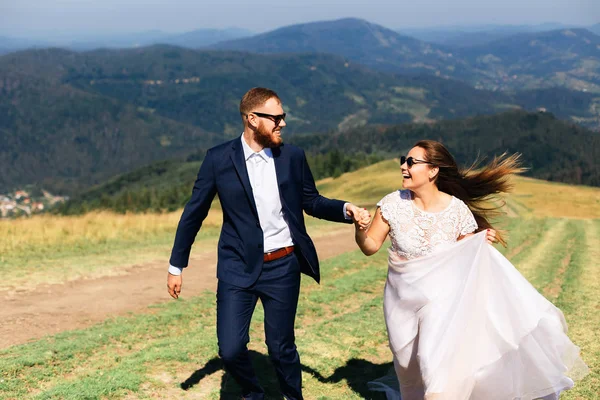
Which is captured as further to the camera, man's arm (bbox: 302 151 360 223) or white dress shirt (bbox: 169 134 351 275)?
man's arm (bbox: 302 151 360 223)

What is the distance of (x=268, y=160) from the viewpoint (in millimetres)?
4875

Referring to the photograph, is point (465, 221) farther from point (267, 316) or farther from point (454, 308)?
point (267, 316)

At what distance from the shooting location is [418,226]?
480 cm

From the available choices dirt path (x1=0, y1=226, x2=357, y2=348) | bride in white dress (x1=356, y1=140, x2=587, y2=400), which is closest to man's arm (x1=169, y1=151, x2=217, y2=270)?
bride in white dress (x1=356, y1=140, x2=587, y2=400)

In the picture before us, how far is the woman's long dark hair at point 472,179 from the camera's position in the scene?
16.3ft

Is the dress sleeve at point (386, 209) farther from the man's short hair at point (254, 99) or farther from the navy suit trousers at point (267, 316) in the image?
the man's short hair at point (254, 99)

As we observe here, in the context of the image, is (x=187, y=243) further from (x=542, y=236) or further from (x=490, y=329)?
(x=542, y=236)

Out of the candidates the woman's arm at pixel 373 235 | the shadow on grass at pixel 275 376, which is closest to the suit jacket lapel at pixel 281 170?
the woman's arm at pixel 373 235

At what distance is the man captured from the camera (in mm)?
4770

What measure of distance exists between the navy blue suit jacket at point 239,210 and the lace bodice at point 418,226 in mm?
450

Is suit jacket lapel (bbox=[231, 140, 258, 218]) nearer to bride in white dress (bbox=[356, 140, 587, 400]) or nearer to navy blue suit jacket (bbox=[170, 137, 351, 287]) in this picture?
navy blue suit jacket (bbox=[170, 137, 351, 287])

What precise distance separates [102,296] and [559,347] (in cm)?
797

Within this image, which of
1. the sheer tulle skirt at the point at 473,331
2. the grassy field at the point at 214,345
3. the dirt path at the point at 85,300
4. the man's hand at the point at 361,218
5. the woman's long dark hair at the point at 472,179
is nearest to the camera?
the sheer tulle skirt at the point at 473,331

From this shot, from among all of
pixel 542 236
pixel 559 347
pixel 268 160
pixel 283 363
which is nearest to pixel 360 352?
pixel 283 363
